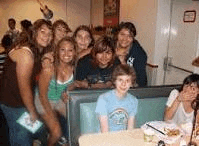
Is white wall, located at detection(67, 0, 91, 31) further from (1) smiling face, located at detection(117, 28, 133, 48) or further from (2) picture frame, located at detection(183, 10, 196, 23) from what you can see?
(1) smiling face, located at detection(117, 28, 133, 48)

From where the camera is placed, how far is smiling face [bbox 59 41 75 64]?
232 cm

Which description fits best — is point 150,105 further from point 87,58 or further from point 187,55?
point 187,55

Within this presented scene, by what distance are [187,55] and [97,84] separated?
1.78 m

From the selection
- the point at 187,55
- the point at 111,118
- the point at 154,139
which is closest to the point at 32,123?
the point at 111,118

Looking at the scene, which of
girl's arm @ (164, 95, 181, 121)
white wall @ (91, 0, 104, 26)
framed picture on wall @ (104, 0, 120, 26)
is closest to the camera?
girl's arm @ (164, 95, 181, 121)

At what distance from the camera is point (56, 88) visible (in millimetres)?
2246

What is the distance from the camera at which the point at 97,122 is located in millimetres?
2057

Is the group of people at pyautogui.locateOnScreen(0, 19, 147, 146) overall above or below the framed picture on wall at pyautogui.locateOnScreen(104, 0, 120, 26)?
below

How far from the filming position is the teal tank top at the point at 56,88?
223 cm

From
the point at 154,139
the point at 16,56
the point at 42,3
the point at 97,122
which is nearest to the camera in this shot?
the point at 154,139

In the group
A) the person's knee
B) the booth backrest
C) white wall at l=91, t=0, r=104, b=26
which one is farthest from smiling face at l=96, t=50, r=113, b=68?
white wall at l=91, t=0, r=104, b=26

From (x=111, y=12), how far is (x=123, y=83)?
398cm

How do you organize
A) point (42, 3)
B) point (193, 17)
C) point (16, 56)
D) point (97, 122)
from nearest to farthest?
1. point (16, 56)
2. point (97, 122)
3. point (193, 17)
4. point (42, 3)

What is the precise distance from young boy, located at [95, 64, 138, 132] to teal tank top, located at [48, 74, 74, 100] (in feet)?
1.63
